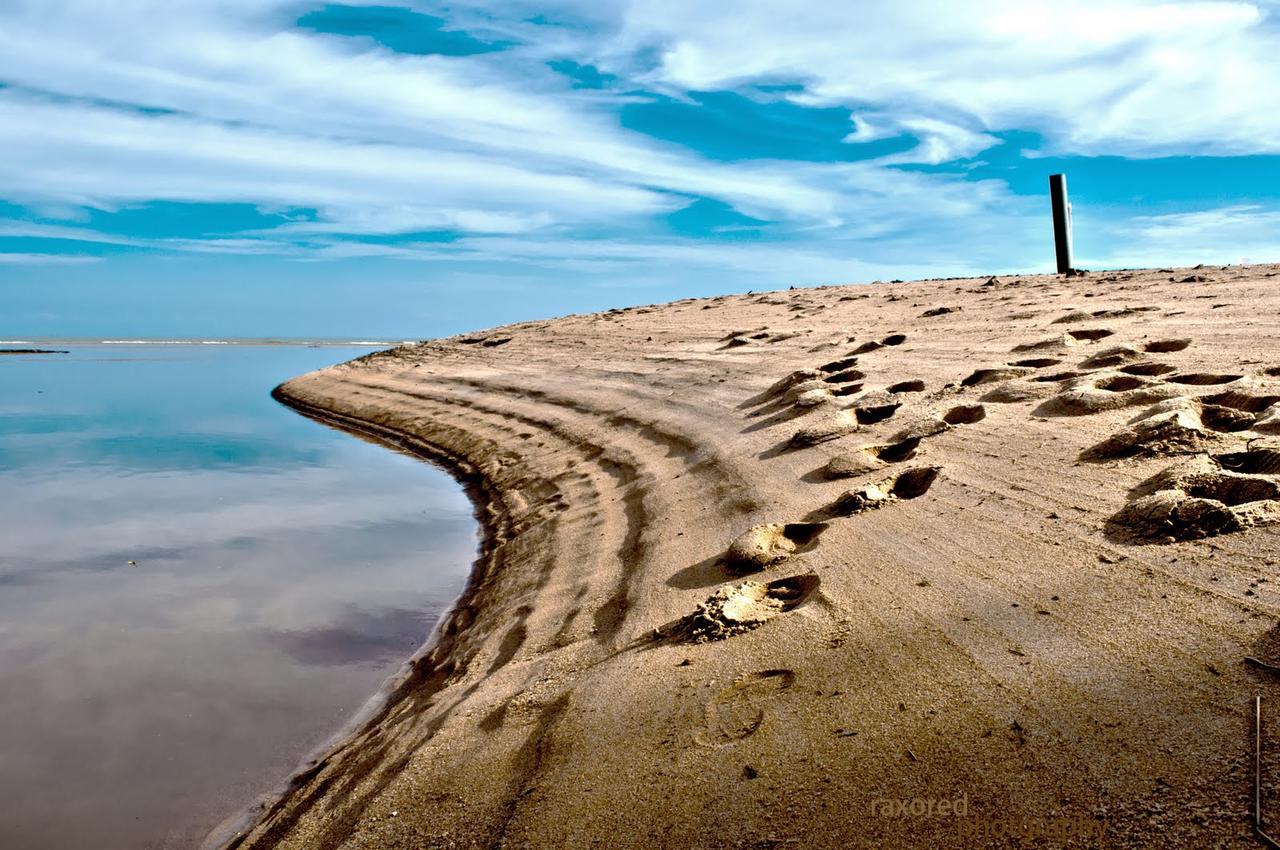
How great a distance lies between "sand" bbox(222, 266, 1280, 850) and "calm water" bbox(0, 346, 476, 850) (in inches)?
21.4

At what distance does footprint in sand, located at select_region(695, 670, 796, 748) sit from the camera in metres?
2.77

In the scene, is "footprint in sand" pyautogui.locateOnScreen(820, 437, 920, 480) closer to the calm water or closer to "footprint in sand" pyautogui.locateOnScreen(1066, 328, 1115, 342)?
the calm water

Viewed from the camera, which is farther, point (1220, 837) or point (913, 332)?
point (913, 332)

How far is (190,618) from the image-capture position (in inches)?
232

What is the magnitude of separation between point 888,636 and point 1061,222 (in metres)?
15.5

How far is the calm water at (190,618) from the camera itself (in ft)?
12.7

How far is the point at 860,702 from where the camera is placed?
275 cm

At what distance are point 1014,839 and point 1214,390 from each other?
4553mm

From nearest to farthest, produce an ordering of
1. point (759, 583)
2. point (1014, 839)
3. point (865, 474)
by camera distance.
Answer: point (1014, 839) < point (759, 583) < point (865, 474)

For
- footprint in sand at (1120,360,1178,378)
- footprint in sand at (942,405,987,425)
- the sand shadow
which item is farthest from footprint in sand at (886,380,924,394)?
the sand shadow

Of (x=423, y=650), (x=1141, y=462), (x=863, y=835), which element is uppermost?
(x=1141, y=462)

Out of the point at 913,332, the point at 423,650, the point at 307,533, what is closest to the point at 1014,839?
the point at 423,650

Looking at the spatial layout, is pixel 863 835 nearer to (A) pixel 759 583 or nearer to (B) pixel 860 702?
(B) pixel 860 702

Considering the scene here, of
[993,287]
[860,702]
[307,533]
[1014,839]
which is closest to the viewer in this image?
[1014,839]
